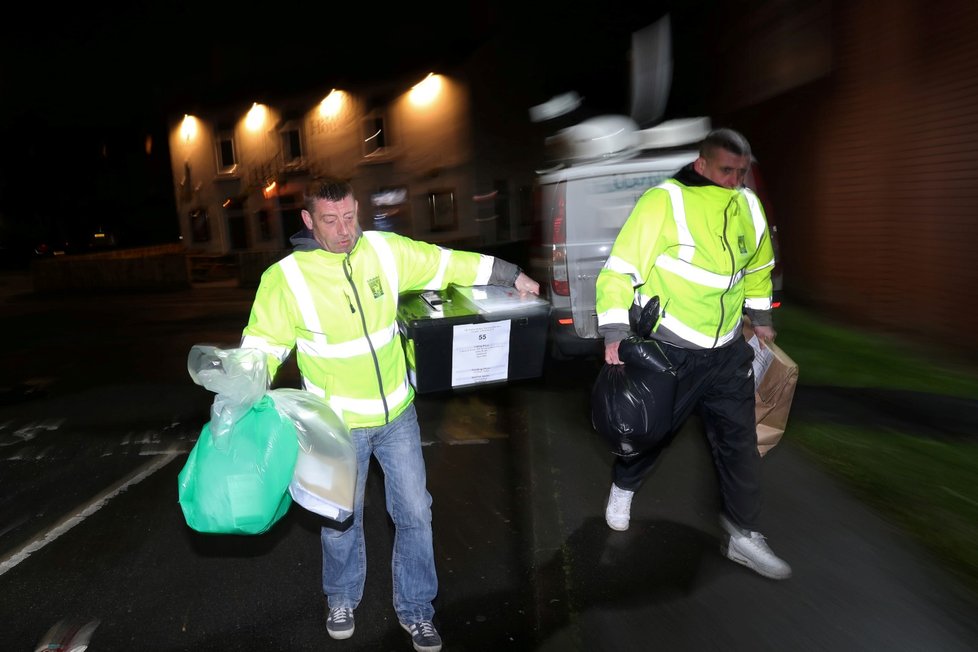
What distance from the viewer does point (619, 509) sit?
3.77m

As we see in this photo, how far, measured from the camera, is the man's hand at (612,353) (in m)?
3.16

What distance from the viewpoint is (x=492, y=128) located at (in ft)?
67.3

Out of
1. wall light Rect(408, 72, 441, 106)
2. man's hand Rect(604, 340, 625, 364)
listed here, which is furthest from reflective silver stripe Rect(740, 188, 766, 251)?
wall light Rect(408, 72, 441, 106)

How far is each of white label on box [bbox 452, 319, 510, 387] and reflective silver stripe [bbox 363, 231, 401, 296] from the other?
462 millimetres

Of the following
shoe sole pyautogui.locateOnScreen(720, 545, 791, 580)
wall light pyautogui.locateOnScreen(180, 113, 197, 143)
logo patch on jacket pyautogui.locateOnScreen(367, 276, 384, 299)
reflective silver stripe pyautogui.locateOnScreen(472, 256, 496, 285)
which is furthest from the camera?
wall light pyautogui.locateOnScreen(180, 113, 197, 143)

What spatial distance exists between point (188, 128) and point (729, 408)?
2709cm

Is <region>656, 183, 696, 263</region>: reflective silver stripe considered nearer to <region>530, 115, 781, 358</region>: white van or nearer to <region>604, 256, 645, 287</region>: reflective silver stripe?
<region>604, 256, 645, 287</region>: reflective silver stripe

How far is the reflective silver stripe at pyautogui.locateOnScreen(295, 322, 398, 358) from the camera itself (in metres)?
2.70

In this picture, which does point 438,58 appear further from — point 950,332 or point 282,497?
point 282,497

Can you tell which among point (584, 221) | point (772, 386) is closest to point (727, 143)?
point (772, 386)

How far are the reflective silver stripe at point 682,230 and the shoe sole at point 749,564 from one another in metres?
1.41

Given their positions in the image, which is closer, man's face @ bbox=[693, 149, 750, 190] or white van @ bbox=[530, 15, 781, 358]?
man's face @ bbox=[693, 149, 750, 190]

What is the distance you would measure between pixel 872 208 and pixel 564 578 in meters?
6.32

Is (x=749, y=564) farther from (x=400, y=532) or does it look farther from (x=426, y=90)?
(x=426, y=90)
